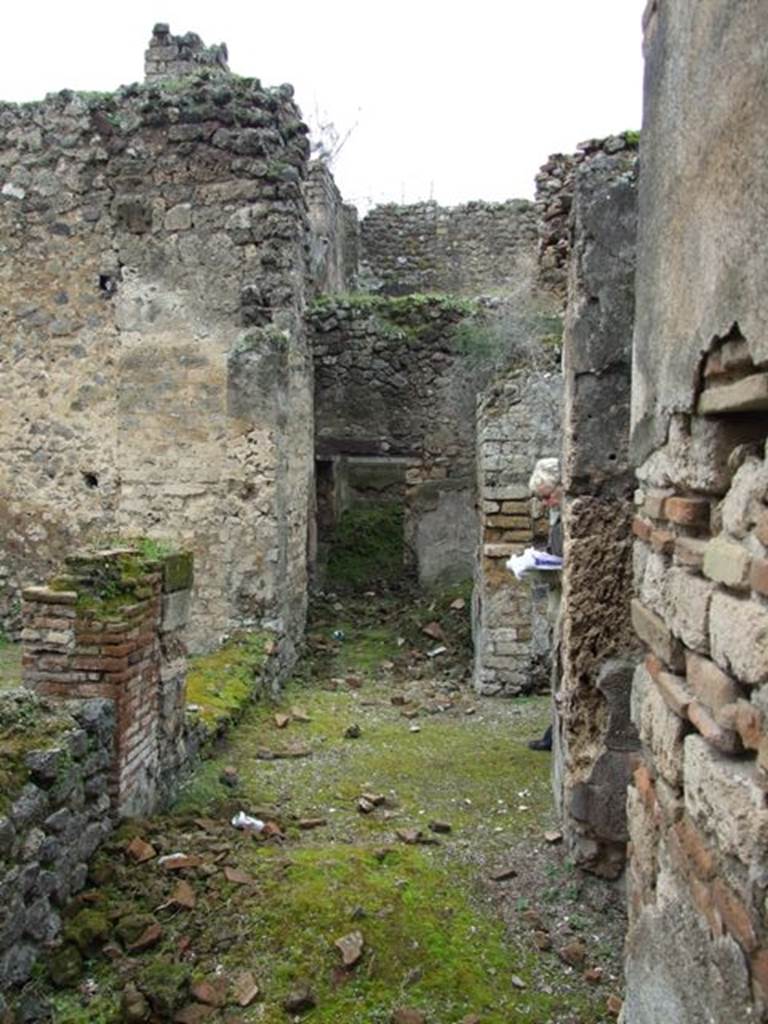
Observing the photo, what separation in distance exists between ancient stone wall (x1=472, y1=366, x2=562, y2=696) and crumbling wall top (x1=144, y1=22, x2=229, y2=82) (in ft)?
17.1

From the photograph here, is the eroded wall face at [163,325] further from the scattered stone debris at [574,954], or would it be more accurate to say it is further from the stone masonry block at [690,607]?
the stone masonry block at [690,607]

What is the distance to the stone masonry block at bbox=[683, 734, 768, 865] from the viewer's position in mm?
1766

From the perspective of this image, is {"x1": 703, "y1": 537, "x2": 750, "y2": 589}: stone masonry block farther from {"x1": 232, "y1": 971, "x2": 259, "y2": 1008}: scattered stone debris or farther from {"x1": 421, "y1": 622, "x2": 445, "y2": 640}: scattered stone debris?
{"x1": 421, "y1": 622, "x2": 445, "y2": 640}: scattered stone debris

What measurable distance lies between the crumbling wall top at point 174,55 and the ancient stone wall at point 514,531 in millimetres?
5220

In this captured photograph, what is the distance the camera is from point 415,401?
10.4 meters

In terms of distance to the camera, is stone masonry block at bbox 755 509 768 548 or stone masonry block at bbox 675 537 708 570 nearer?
stone masonry block at bbox 755 509 768 548

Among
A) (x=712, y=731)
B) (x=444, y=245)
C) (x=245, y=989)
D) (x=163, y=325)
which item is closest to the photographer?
(x=712, y=731)

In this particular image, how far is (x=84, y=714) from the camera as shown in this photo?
4.36m

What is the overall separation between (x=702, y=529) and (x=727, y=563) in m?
0.35

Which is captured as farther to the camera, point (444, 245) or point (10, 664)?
point (444, 245)

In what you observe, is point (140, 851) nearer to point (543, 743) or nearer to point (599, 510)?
point (599, 510)

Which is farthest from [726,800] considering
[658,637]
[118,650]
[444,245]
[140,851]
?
[444,245]

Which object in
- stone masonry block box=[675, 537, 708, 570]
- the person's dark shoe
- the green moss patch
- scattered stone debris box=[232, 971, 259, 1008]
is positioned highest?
stone masonry block box=[675, 537, 708, 570]

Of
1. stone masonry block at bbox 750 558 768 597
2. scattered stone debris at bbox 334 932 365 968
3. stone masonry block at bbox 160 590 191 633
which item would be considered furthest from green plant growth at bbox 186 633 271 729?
stone masonry block at bbox 750 558 768 597
